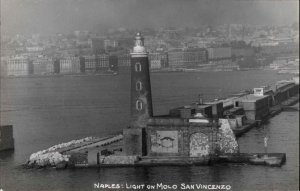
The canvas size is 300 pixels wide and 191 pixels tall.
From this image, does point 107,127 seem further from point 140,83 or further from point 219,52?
point 140,83

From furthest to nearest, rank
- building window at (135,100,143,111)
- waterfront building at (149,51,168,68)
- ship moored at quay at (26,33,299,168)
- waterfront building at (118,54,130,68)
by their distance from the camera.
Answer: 1. waterfront building at (118,54,130,68)
2. waterfront building at (149,51,168,68)
3. building window at (135,100,143,111)
4. ship moored at quay at (26,33,299,168)

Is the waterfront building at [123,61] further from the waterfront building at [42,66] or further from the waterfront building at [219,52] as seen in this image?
the waterfront building at [42,66]

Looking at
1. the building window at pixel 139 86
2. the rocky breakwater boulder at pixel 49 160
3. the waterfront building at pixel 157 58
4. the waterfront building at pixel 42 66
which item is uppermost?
the waterfront building at pixel 157 58

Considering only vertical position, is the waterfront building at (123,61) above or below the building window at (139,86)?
above

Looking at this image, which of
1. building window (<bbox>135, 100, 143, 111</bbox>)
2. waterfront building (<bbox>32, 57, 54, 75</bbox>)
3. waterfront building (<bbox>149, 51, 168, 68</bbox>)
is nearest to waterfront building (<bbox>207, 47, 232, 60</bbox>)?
waterfront building (<bbox>149, 51, 168, 68</bbox>)

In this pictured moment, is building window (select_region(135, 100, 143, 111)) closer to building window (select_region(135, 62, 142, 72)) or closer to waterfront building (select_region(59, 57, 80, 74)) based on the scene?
building window (select_region(135, 62, 142, 72))

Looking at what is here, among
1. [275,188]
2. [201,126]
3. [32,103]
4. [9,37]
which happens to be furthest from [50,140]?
[32,103]

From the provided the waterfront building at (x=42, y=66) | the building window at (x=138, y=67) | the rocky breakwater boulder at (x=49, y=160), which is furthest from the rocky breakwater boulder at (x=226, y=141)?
the waterfront building at (x=42, y=66)
